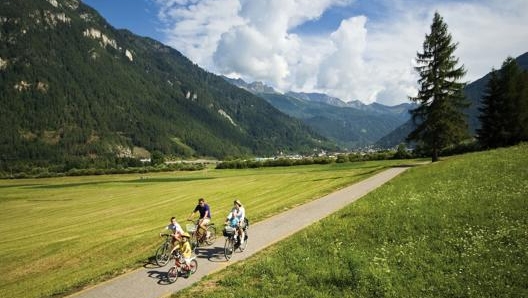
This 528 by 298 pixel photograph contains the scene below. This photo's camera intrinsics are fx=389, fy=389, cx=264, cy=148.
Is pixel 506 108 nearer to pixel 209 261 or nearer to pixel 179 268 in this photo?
pixel 209 261

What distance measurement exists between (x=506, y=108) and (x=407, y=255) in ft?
177

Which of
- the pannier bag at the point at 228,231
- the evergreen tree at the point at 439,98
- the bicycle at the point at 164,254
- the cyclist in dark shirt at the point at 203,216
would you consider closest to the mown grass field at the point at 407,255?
the pannier bag at the point at 228,231

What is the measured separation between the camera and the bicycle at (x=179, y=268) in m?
18.1

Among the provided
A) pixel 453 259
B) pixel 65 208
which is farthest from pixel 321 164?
pixel 453 259

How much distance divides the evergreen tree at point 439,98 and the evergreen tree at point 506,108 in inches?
308

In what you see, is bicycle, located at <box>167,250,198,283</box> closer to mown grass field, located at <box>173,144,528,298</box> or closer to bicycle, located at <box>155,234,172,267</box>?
mown grass field, located at <box>173,144,528,298</box>

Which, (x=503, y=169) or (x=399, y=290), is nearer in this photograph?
(x=399, y=290)

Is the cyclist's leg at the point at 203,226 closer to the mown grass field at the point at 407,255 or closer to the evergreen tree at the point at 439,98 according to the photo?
the mown grass field at the point at 407,255

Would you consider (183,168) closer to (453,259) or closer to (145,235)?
(145,235)

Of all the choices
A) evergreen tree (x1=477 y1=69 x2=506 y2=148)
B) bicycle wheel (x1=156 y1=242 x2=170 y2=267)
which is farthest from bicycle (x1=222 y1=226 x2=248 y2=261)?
evergreen tree (x1=477 y1=69 x2=506 y2=148)

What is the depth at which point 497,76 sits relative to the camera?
2440 inches

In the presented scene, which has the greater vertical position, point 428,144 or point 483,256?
point 428,144

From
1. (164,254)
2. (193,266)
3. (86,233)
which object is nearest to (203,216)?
(164,254)

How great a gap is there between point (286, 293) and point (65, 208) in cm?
6110
